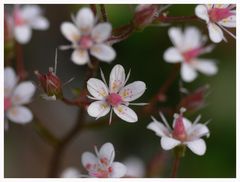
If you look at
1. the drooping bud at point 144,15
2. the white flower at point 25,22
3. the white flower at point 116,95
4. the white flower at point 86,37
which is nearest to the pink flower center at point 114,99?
the white flower at point 116,95

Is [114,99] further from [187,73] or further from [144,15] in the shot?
[187,73]

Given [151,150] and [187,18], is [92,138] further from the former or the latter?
[187,18]

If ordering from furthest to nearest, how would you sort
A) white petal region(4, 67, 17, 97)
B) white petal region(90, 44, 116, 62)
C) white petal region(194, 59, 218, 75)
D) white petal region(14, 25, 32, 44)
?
white petal region(194, 59, 218, 75) → white petal region(14, 25, 32, 44) → white petal region(4, 67, 17, 97) → white petal region(90, 44, 116, 62)

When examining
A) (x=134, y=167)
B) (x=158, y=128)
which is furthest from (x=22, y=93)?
(x=134, y=167)

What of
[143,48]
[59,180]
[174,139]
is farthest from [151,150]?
[174,139]

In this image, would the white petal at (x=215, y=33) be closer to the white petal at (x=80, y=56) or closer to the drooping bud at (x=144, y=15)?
the drooping bud at (x=144, y=15)

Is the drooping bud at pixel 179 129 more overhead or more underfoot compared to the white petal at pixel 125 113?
more underfoot

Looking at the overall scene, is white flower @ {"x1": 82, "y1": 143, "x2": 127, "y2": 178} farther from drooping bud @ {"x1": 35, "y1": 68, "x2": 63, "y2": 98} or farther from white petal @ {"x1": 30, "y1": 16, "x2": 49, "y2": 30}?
white petal @ {"x1": 30, "y1": 16, "x2": 49, "y2": 30}

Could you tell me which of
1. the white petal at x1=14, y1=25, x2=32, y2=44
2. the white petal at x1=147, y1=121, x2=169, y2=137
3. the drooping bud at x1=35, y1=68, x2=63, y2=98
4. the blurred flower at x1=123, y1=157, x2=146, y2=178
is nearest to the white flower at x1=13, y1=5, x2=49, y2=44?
the white petal at x1=14, y1=25, x2=32, y2=44
